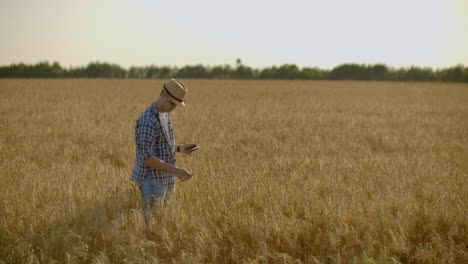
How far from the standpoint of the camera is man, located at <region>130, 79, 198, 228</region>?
3.55 meters

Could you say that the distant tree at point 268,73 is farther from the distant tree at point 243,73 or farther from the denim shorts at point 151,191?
the denim shorts at point 151,191

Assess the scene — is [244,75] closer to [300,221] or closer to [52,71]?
[52,71]

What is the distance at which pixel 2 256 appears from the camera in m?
3.12

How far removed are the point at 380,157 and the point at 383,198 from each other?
252 centimetres

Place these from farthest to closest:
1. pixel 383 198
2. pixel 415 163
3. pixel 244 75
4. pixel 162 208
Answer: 1. pixel 244 75
2. pixel 415 163
3. pixel 383 198
4. pixel 162 208

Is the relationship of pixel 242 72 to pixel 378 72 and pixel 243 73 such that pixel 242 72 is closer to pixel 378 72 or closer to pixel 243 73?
pixel 243 73

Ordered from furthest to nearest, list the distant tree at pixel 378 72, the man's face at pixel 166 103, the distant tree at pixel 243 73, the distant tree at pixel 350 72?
the distant tree at pixel 243 73 → the distant tree at pixel 350 72 → the distant tree at pixel 378 72 → the man's face at pixel 166 103

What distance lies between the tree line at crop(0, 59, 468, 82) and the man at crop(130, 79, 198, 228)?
63.6 meters

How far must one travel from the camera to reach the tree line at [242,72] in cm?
6046

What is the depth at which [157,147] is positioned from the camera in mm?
3879

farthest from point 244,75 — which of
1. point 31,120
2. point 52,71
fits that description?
point 31,120

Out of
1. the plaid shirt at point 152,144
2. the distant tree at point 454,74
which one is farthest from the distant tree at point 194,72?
the plaid shirt at point 152,144

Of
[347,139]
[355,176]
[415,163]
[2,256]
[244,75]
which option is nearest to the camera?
[2,256]

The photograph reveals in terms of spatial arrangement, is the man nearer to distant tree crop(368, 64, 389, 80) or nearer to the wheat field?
the wheat field
